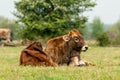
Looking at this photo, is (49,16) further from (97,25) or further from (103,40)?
(97,25)

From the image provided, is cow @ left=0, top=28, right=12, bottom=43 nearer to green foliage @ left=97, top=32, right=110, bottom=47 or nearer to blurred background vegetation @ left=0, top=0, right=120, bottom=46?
blurred background vegetation @ left=0, top=0, right=120, bottom=46

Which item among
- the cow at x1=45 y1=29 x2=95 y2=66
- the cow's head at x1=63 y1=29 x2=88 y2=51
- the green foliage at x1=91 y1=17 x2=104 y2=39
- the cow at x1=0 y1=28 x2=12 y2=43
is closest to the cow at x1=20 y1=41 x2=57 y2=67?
the cow at x1=45 y1=29 x2=95 y2=66

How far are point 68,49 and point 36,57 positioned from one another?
1204 millimetres

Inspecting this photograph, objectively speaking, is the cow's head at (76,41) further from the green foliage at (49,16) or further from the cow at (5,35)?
the cow at (5,35)

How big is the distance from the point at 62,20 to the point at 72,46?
88.6 feet

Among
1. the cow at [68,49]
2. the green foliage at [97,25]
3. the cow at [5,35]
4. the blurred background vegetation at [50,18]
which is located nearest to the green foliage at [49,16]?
the blurred background vegetation at [50,18]

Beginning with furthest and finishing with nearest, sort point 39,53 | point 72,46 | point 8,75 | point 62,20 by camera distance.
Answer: point 62,20 → point 72,46 → point 39,53 → point 8,75

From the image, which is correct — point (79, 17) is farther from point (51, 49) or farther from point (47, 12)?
point (51, 49)

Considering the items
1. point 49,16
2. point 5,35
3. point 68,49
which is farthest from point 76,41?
point 5,35

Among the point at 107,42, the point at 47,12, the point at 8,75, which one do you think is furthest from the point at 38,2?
the point at 8,75

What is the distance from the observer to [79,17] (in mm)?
41125

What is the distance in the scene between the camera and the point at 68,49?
479 inches

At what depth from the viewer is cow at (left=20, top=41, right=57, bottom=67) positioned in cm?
1135

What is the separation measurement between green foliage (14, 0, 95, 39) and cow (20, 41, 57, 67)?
2699 centimetres
